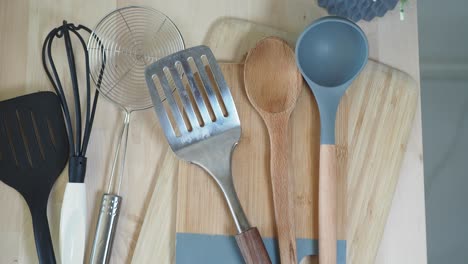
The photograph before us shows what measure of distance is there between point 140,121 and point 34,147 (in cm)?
15

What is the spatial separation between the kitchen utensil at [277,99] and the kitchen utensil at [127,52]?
130 millimetres

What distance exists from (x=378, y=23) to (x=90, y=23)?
1.41 ft

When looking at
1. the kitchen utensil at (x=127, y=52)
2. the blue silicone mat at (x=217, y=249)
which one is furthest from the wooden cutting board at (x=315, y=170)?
the kitchen utensil at (x=127, y=52)

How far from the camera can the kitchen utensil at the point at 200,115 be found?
607 millimetres

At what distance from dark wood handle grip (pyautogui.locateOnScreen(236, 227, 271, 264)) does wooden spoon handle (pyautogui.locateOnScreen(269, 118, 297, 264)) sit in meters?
0.03

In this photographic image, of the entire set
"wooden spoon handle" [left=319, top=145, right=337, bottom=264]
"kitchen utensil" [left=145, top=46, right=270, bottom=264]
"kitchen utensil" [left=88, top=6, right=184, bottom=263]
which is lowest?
"wooden spoon handle" [left=319, top=145, right=337, bottom=264]

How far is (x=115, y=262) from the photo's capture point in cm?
64

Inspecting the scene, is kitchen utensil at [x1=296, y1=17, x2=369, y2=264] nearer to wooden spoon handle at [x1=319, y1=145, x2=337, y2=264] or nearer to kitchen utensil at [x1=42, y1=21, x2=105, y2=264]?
wooden spoon handle at [x1=319, y1=145, x2=337, y2=264]

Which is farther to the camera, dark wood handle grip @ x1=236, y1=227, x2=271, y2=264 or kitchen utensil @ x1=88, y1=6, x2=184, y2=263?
kitchen utensil @ x1=88, y1=6, x2=184, y2=263

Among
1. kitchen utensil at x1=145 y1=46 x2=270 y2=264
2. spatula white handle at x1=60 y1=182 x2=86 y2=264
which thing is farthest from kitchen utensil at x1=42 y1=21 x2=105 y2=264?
kitchen utensil at x1=145 y1=46 x2=270 y2=264

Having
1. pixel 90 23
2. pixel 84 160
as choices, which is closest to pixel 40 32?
pixel 90 23

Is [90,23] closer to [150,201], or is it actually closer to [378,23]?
[150,201]

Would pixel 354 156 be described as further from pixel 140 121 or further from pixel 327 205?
pixel 140 121

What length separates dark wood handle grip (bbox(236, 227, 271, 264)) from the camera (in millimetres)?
569
